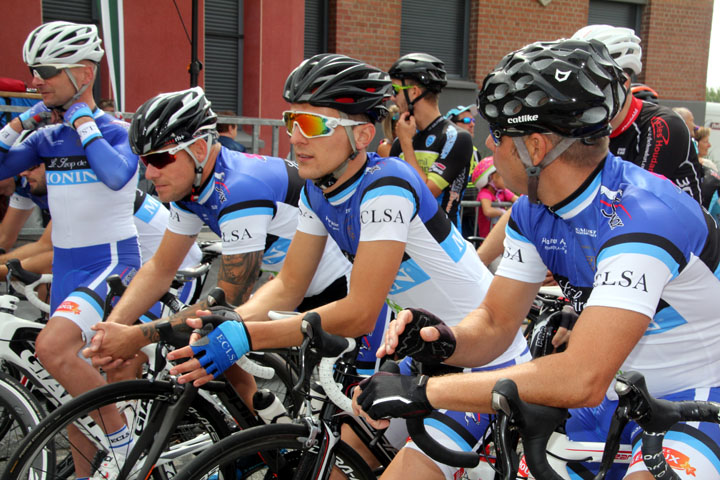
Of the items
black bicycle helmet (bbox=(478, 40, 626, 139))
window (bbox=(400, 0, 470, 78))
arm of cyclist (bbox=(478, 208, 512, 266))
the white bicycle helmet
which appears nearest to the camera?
black bicycle helmet (bbox=(478, 40, 626, 139))

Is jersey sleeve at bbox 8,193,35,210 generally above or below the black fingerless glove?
below

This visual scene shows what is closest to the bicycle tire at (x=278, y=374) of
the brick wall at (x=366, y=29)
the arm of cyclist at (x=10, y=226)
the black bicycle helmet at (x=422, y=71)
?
the arm of cyclist at (x=10, y=226)

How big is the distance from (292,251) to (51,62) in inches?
91.5

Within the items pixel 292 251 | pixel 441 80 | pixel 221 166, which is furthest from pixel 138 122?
pixel 441 80

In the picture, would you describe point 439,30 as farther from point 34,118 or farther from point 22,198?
point 34,118

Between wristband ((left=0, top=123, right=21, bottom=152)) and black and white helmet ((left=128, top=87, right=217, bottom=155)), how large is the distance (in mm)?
1700

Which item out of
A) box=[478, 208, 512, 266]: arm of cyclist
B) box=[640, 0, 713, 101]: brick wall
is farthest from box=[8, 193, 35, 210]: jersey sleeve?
box=[640, 0, 713, 101]: brick wall

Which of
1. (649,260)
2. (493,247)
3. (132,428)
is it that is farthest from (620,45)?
(132,428)

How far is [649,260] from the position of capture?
1.89 metres

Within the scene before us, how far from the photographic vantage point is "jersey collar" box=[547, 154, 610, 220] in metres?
2.13

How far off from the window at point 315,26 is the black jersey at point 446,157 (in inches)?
363

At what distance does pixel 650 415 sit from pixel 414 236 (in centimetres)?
129

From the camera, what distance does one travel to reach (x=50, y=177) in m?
4.41

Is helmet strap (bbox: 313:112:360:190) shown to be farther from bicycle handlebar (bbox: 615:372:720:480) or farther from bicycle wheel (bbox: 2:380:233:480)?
bicycle handlebar (bbox: 615:372:720:480)
